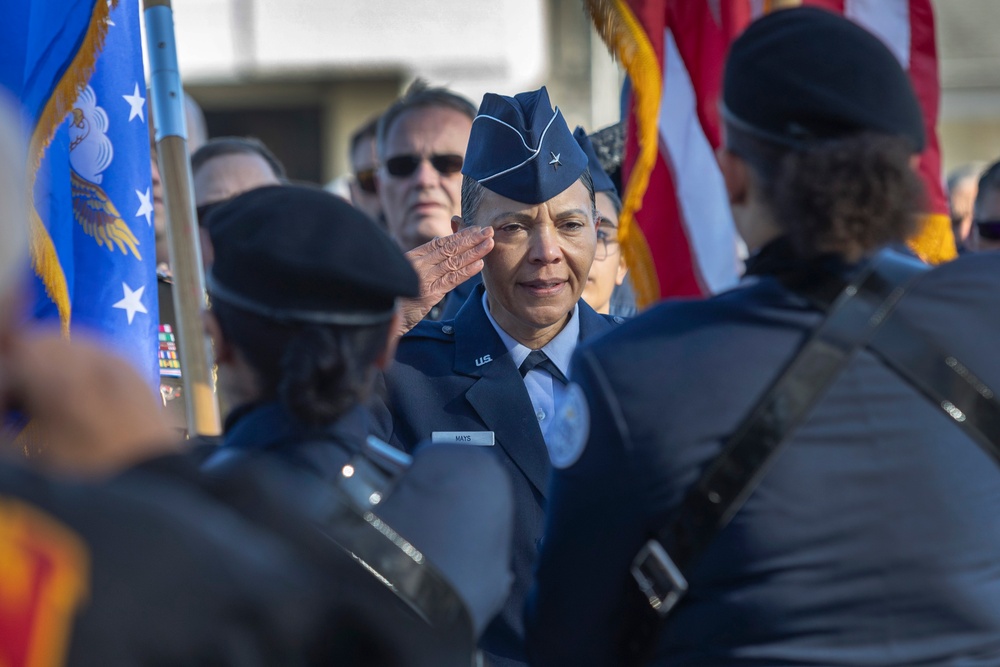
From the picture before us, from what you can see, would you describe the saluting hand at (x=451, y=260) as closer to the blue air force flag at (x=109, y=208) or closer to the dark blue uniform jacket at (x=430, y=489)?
the blue air force flag at (x=109, y=208)

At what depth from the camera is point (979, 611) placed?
1813mm

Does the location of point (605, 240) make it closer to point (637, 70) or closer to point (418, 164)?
point (637, 70)

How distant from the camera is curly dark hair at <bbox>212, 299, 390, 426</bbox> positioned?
1759 mm

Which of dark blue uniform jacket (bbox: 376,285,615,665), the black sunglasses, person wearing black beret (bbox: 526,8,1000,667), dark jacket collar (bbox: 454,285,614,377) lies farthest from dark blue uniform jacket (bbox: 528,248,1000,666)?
the black sunglasses

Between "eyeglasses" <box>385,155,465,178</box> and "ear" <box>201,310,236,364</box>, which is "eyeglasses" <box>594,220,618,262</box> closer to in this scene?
"eyeglasses" <box>385,155,465,178</box>

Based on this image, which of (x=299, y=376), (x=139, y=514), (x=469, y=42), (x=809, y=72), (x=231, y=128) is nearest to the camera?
(x=139, y=514)

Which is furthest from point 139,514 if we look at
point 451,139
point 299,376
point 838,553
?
point 451,139

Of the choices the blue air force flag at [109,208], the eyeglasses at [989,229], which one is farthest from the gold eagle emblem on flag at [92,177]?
the eyeglasses at [989,229]

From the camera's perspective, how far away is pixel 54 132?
3.20 m

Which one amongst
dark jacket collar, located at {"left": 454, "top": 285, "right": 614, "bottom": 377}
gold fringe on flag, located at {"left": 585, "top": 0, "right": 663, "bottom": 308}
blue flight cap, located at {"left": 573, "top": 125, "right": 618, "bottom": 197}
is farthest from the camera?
gold fringe on flag, located at {"left": 585, "top": 0, "right": 663, "bottom": 308}

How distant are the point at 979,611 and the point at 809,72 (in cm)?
85

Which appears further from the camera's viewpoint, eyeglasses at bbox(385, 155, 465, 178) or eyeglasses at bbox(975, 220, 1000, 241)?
eyeglasses at bbox(975, 220, 1000, 241)

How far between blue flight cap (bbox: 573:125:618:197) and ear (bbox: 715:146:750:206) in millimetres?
1397

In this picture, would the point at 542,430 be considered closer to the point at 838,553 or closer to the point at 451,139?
the point at 838,553
